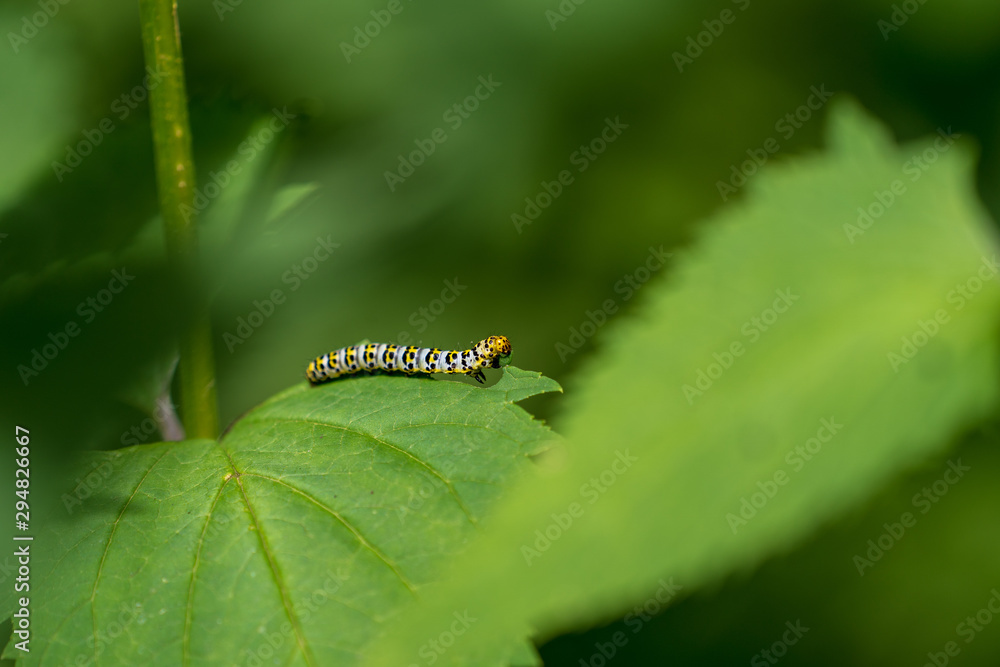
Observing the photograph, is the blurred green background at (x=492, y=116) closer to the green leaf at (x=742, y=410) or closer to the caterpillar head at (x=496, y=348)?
the caterpillar head at (x=496, y=348)

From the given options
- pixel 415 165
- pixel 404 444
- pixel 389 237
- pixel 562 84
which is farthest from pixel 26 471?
pixel 562 84

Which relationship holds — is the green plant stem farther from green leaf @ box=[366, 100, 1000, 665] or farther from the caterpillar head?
green leaf @ box=[366, 100, 1000, 665]

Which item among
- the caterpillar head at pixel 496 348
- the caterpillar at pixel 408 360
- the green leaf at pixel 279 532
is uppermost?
the caterpillar head at pixel 496 348

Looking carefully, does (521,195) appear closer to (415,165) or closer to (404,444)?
(415,165)

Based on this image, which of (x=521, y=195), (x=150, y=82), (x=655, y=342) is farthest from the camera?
(x=521, y=195)

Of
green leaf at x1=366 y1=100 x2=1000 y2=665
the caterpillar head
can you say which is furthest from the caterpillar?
green leaf at x1=366 y1=100 x2=1000 y2=665

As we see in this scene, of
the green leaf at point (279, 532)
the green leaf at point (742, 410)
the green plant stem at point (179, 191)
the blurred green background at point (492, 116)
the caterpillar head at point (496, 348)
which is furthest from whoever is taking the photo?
the blurred green background at point (492, 116)

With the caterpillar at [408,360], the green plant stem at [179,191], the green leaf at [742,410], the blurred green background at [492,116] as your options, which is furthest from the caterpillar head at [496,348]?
the green leaf at [742,410]
